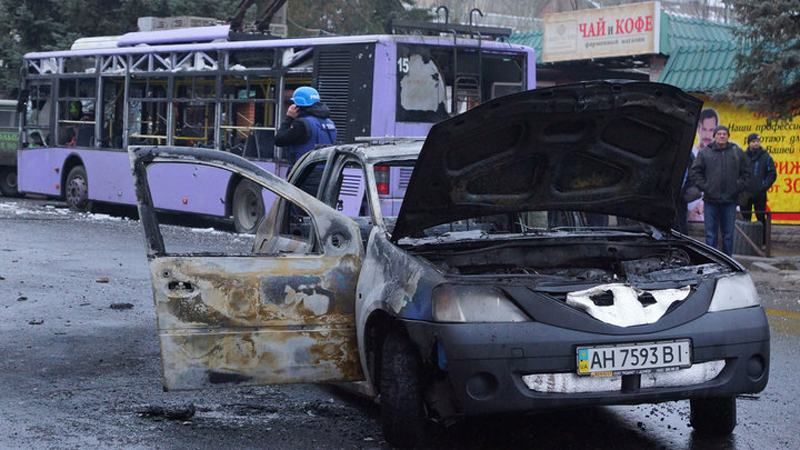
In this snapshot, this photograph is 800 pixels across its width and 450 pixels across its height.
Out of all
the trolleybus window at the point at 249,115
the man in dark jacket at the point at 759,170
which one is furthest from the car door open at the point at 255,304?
the trolleybus window at the point at 249,115

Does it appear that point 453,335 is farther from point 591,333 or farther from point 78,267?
point 78,267

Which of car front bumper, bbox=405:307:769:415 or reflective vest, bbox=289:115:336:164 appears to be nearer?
car front bumper, bbox=405:307:769:415

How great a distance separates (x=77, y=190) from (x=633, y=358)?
20031 mm

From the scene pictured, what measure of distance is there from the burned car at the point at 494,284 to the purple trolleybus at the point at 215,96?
9096 millimetres

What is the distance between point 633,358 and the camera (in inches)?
229

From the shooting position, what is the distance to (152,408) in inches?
281

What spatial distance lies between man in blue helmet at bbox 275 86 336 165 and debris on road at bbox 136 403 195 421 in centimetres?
591

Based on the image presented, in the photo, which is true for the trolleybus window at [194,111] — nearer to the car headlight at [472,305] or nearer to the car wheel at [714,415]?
the car wheel at [714,415]

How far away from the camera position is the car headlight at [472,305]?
5.79 m

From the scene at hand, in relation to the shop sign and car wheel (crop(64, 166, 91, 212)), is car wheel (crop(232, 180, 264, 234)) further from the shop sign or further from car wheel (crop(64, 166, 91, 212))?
the shop sign

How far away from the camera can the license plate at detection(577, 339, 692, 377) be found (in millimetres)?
5777

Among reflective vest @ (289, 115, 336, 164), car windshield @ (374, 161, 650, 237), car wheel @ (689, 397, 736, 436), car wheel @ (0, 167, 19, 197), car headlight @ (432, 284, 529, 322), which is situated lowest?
car wheel @ (0, 167, 19, 197)

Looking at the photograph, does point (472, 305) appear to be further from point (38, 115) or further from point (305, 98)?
point (38, 115)

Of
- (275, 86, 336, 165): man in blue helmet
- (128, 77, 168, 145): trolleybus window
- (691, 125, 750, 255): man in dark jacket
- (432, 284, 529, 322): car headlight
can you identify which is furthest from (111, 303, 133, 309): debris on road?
(128, 77, 168, 145): trolleybus window
